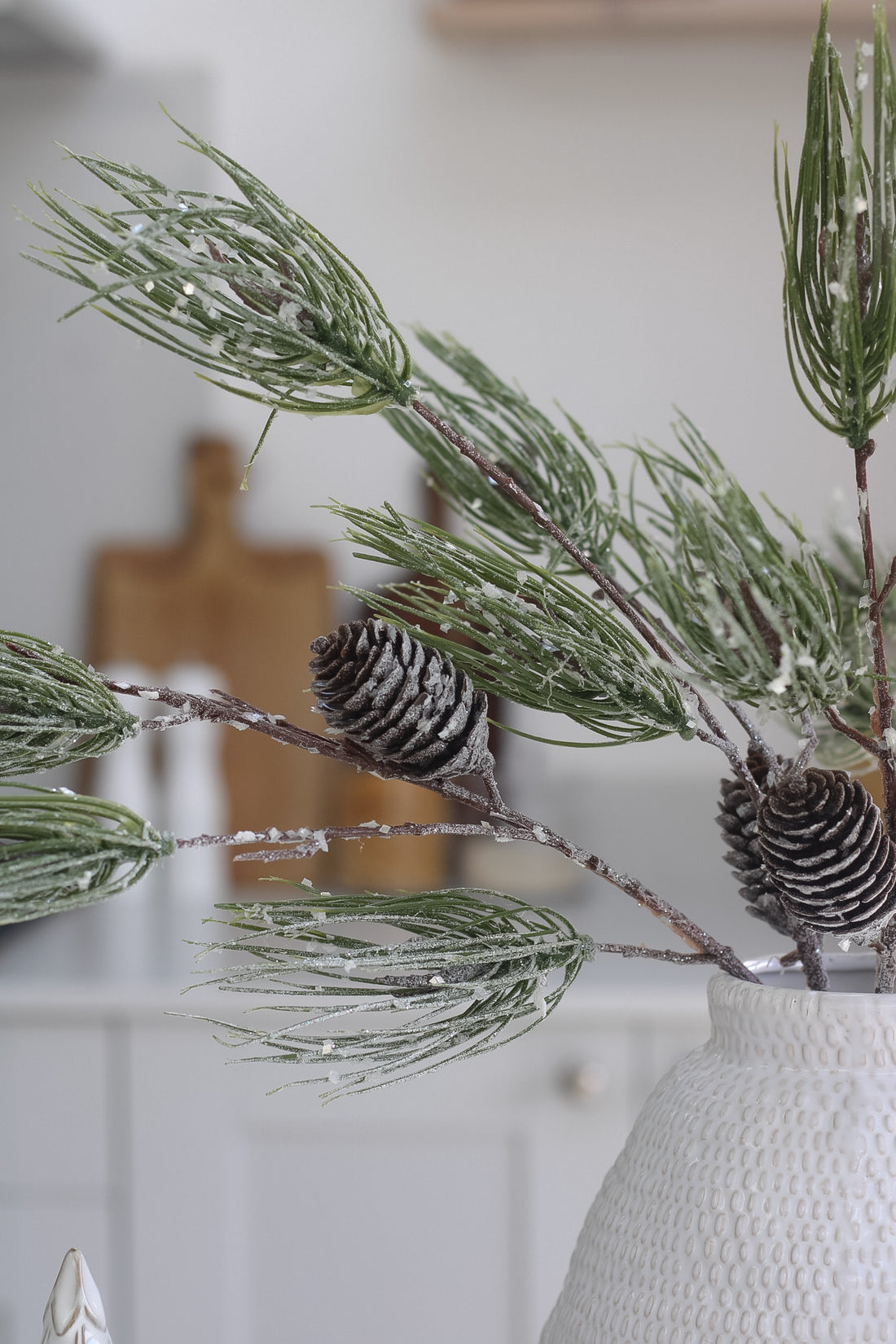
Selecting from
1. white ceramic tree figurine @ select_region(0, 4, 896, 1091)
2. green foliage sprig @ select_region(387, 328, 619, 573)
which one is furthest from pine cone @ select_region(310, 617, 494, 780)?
green foliage sprig @ select_region(387, 328, 619, 573)

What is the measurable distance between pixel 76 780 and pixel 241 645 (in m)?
0.26

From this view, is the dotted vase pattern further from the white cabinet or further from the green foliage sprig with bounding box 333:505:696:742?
the white cabinet

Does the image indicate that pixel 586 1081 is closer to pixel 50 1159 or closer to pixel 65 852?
pixel 50 1159

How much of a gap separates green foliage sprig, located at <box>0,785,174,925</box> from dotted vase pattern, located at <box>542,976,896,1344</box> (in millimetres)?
147

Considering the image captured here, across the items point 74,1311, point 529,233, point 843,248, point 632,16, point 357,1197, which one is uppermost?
point 632,16

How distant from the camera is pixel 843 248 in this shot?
0.78 feet

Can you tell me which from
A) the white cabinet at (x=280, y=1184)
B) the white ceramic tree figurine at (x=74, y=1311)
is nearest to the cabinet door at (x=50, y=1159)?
the white cabinet at (x=280, y=1184)

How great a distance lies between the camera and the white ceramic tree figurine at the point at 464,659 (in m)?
0.24

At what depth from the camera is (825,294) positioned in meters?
0.26

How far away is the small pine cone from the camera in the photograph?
0.26 metres

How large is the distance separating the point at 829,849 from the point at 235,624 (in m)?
1.36

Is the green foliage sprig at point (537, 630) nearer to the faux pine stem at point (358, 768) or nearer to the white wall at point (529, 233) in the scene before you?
the faux pine stem at point (358, 768)

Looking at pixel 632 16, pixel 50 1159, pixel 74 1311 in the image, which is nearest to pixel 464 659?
pixel 74 1311

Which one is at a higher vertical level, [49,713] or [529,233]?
[529,233]
